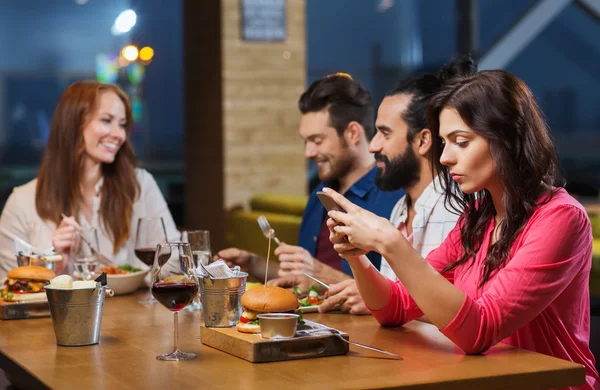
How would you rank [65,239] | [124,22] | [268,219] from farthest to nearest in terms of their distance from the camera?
[124,22]
[268,219]
[65,239]

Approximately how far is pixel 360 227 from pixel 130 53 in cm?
988

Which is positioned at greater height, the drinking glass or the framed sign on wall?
the framed sign on wall

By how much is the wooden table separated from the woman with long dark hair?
Answer: 0.09 m

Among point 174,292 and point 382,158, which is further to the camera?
point 382,158

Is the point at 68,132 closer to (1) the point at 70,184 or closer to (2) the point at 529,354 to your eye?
(1) the point at 70,184

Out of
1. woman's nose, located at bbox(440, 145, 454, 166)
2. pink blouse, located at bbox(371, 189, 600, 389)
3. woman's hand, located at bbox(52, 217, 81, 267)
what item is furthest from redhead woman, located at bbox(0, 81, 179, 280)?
pink blouse, located at bbox(371, 189, 600, 389)

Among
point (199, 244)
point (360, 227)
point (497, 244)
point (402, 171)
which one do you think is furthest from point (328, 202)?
point (402, 171)

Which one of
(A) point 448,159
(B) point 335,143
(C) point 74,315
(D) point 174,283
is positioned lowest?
(C) point 74,315

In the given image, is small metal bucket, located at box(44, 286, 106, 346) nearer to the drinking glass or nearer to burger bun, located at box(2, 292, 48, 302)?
burger bun, located at box(2, 292, 48, 302)

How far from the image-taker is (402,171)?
323cm

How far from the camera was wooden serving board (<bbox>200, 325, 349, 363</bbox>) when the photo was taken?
1896 mm

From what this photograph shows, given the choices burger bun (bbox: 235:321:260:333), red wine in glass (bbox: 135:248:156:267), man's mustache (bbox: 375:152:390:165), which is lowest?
red wine in glass (bbox: 135:248:156:267)

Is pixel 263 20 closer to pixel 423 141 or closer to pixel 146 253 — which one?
pixel 423 141

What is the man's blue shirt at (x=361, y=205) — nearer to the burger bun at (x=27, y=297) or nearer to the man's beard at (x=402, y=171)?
the man's beard at (x=402, y=171)
